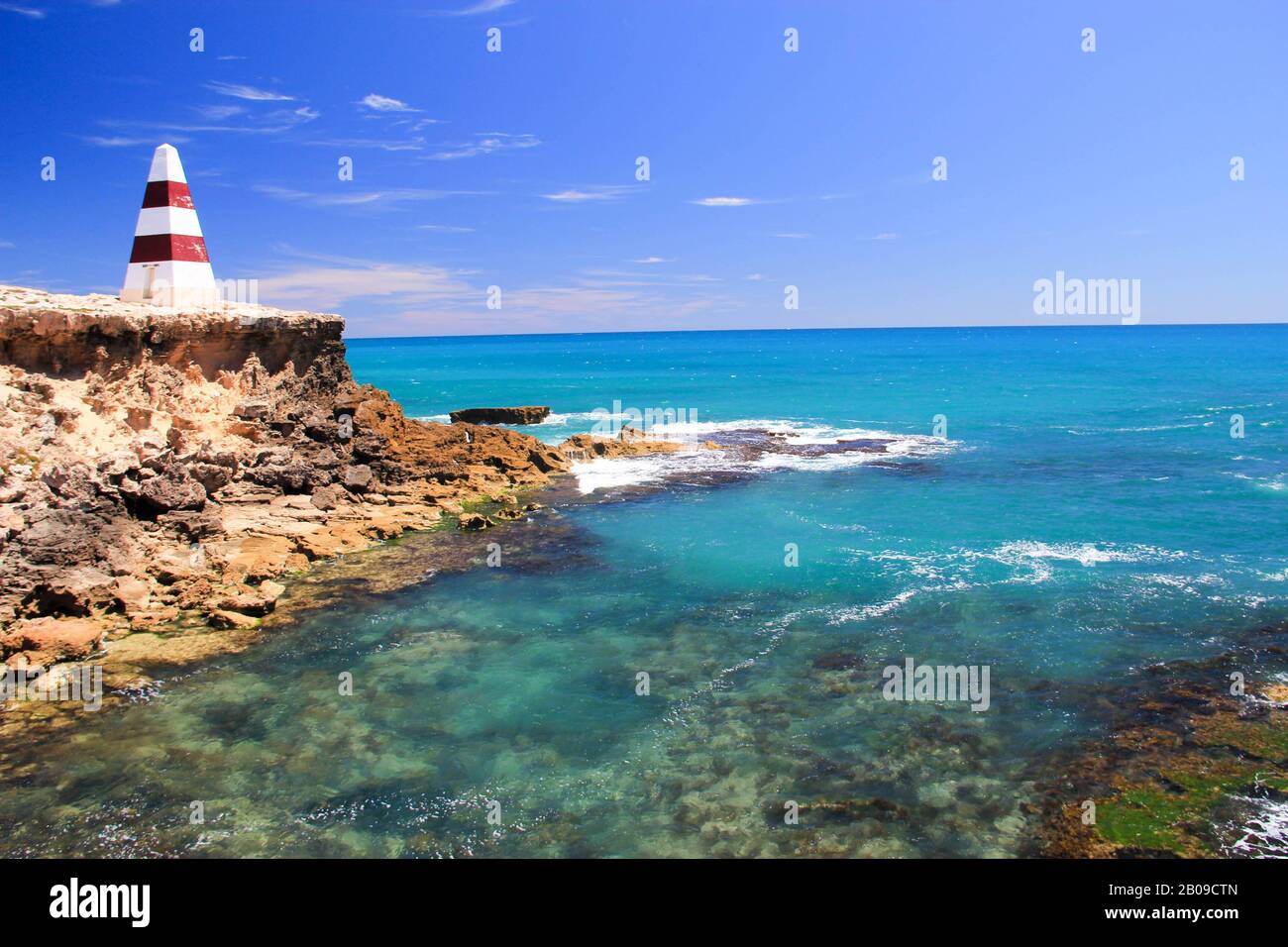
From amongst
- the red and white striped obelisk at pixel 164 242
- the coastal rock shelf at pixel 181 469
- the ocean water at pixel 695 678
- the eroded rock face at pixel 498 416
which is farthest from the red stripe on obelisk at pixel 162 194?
the eroded rock face at pixel 498 416

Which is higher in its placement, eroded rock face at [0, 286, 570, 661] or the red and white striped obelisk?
the red and white striped obelisk

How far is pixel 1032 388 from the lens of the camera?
203ft

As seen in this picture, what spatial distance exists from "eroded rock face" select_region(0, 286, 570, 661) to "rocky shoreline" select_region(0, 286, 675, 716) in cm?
4

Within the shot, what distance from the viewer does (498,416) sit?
4022cm

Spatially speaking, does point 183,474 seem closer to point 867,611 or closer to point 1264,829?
point 867,611

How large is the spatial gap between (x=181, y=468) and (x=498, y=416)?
22460 mm

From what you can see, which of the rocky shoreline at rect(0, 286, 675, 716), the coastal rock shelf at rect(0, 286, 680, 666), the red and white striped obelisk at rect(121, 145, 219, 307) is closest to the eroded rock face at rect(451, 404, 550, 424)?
the rocky shoreline at rect(0, 286, 675, 716)

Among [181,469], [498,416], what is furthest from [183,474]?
[498,416]

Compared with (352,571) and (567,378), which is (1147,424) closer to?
(352,571)

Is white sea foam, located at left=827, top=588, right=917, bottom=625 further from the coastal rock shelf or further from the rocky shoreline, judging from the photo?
the coastal rock shelf

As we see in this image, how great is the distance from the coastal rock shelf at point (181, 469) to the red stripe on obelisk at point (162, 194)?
2.81 meters

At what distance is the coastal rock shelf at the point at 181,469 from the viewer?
14.0 meters

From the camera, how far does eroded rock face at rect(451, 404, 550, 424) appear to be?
39.5 m

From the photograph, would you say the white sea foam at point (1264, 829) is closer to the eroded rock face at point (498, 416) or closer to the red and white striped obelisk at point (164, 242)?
the red and white striped obelisk at point (164, 242)
